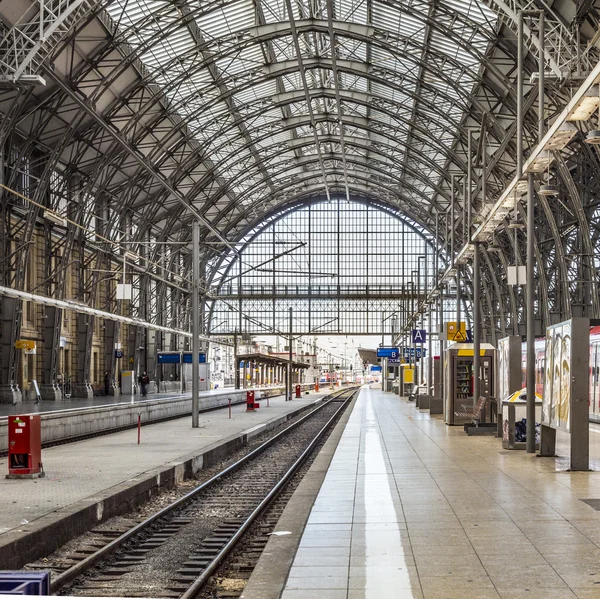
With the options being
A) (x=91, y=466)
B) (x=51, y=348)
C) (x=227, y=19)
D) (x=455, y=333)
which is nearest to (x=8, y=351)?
(x=51, y=348)

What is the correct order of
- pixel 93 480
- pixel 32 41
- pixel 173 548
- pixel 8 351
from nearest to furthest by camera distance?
pixel 173 548, pixel 93 480, pixel 32 41, pixel 8 351

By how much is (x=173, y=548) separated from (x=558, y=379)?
8.28 metres

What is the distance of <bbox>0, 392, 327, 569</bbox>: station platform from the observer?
38.4 ft

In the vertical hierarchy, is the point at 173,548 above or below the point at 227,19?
below

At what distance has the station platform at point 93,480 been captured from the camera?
38.4ft

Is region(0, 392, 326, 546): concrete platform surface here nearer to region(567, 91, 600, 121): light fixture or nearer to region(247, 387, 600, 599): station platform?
region(247, 387, 600, 599): station platform

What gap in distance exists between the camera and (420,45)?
45844 millimetres

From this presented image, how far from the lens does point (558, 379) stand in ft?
55.0

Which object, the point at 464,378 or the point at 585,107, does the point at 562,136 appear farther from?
the point at 464,378

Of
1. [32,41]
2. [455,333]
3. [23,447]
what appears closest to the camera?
[23,447]

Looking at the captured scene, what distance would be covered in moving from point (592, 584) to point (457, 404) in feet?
77.0

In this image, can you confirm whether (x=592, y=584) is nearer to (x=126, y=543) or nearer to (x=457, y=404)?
(x=126, y=543)

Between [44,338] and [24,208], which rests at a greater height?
[24,208]

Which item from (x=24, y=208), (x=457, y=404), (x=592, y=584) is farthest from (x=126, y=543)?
(x=24, y=208)
